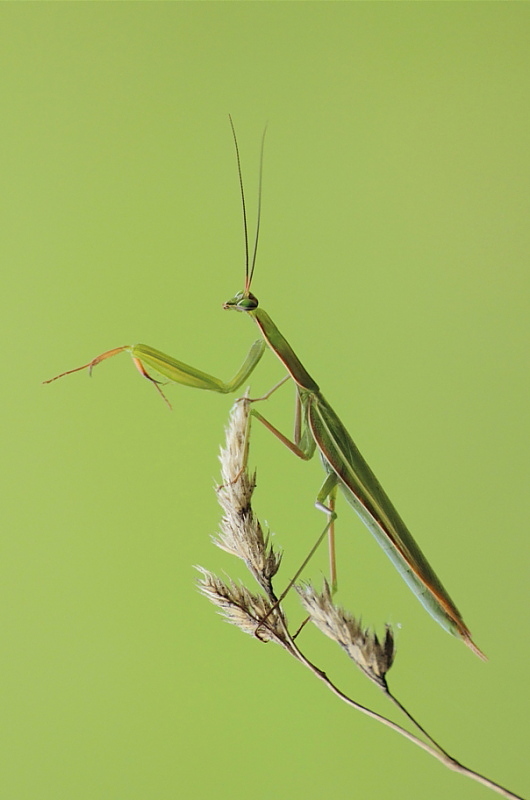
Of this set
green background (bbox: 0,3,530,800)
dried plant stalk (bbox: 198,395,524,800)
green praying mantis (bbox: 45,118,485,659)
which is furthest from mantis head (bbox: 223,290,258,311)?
green background (bbox: 0,3,530,800)

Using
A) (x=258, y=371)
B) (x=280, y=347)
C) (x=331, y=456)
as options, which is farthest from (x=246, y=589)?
(x=258, y=371)

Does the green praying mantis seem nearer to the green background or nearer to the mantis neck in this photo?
the mantis neck

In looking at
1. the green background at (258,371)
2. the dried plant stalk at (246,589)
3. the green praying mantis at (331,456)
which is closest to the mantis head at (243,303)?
the green praying mantis at (331,456)

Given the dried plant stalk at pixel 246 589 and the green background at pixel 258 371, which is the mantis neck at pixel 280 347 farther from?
the green background at pixel 258 371

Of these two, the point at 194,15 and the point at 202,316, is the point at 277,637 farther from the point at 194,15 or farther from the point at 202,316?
the point at 194,15

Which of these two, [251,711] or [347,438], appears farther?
[251,711]

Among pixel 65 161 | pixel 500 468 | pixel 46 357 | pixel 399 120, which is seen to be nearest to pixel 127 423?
pixel 46 357
